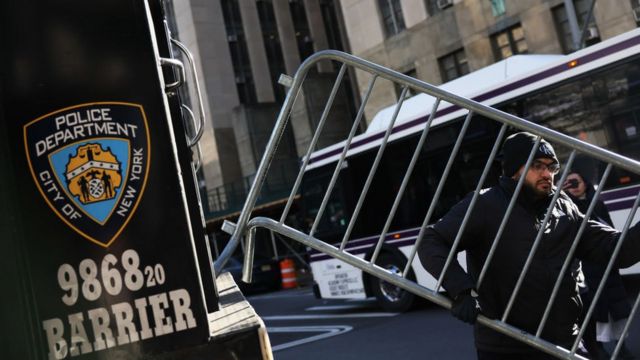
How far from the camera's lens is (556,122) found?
8953 millimetres

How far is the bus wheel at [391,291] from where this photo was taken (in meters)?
10.6

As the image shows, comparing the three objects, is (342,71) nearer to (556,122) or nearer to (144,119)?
(144,119)

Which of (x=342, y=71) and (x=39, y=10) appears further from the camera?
(x=342, y=71)

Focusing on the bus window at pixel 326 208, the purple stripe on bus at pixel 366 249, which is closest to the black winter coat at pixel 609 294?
the purple stripe on bus at pixel 366 249

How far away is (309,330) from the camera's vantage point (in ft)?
34.8

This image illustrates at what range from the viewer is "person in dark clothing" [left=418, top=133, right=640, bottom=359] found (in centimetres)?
297

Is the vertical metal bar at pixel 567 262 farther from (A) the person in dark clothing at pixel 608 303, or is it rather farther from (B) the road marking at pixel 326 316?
(B) the road marking at pixel 326 316

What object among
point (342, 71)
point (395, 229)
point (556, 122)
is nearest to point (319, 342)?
point (395, 229)

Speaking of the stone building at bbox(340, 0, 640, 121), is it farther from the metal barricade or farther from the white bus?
the metal barricade

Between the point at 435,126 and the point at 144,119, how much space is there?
8744 mm

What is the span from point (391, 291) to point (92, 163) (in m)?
9.97

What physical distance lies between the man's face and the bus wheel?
24.2ft

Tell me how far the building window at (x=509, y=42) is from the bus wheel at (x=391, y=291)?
13.4m

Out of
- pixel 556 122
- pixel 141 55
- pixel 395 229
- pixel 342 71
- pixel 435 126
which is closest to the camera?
pixel 141 55
